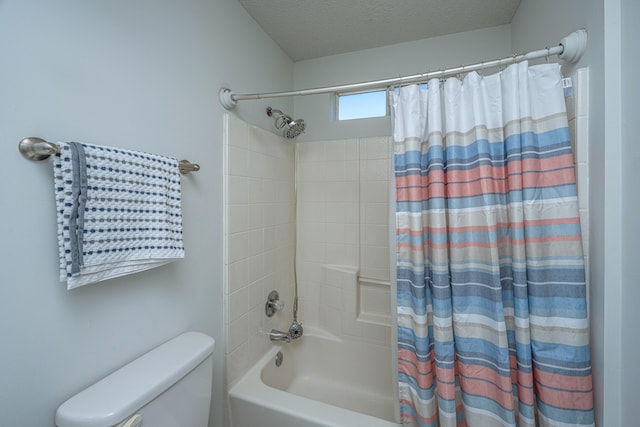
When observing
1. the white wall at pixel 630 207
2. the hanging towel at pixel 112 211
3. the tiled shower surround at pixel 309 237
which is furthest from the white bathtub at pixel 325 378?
the white wall at pixel 630 207

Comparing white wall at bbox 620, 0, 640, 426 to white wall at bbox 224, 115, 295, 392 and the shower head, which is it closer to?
the shower head

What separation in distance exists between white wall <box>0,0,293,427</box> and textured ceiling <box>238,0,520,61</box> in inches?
15.0

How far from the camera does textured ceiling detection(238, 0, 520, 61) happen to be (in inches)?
53.0

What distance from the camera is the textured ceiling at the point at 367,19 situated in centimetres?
135

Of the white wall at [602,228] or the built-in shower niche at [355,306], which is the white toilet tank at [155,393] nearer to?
the built-in shower niche at [355,306]

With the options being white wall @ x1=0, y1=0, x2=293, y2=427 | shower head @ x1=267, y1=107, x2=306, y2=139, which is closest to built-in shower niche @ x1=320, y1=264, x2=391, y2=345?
white wall @ x1=0, y1=0, x2=293, y2=427

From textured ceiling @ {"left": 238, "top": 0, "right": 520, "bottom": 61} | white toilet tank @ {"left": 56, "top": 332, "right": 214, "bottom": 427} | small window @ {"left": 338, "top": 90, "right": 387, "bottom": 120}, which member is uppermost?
textured ceiling @ {"left": 238, "top": 0, "right": 520, "bottom": 61}

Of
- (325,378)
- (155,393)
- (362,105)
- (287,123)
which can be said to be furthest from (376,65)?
(325,378)

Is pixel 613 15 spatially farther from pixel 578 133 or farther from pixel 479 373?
pixel 479 373

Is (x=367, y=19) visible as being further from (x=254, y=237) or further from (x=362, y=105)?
(x=254, y=237)

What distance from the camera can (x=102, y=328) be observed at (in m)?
0.75

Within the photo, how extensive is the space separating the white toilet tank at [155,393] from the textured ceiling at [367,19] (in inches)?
67.4

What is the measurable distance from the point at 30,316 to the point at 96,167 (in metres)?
0.40

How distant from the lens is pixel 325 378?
1817mm
